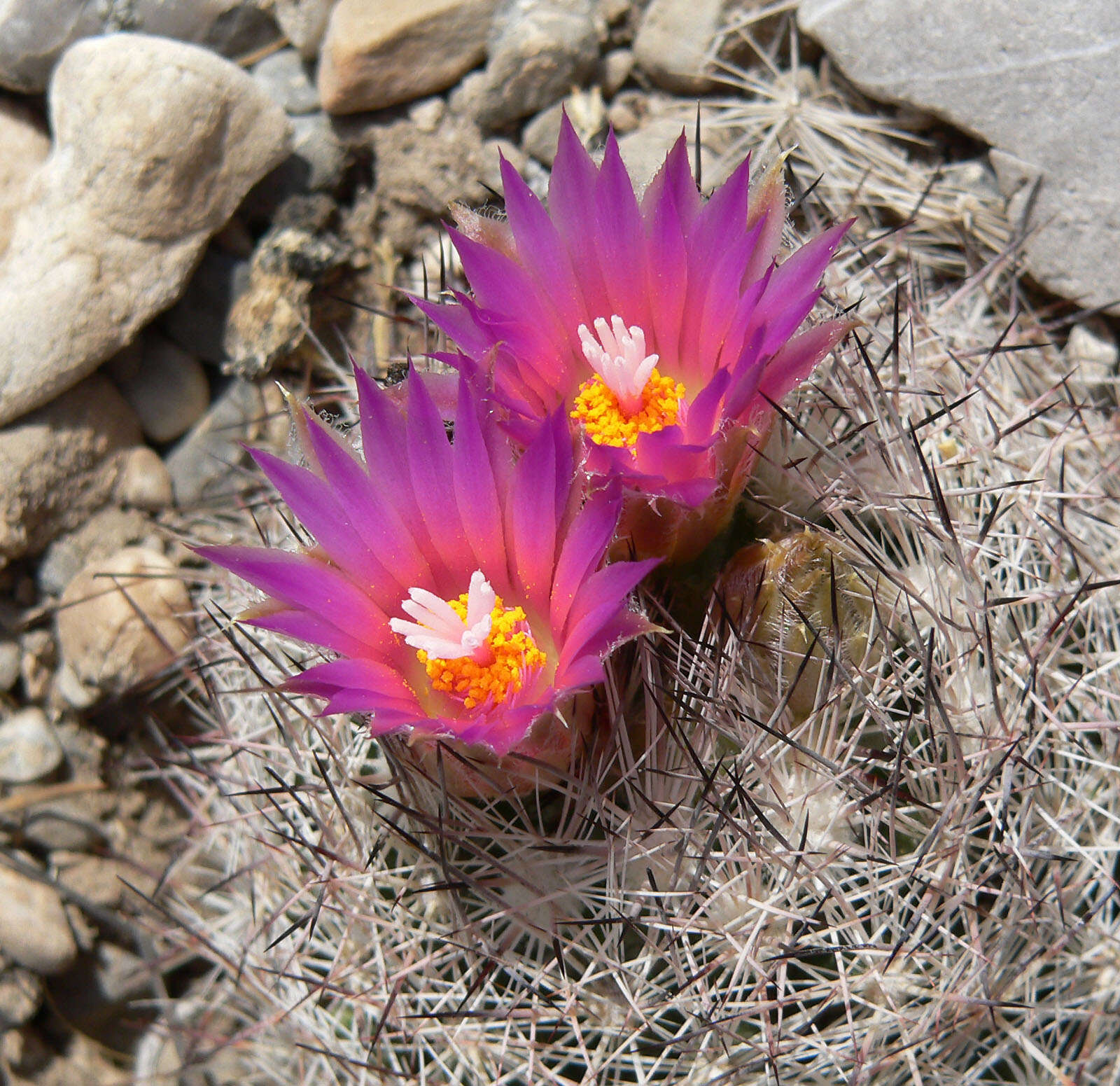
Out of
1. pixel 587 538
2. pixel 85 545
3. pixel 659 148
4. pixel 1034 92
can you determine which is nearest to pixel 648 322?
pixel 587 538

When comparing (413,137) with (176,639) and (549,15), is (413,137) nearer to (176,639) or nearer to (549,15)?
(549,15)

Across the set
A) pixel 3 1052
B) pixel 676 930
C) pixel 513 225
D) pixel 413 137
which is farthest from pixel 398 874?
pixel 413 137

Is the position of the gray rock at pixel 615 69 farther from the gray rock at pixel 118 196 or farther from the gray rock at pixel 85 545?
the gray rock at pixel 85 545

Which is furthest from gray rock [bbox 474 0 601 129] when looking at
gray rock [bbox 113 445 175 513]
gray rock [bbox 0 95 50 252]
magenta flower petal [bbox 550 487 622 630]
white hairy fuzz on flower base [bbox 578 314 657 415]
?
magenta flower petal [bbox 550 487 622 630]

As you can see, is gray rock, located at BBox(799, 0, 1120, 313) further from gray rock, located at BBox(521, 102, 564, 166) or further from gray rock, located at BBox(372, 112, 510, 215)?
gray rock, located at BBox(372, 112, 510, 215)

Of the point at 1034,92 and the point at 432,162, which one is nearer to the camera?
the point at 1034,92

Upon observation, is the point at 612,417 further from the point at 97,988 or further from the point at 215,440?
the point at 97,988
